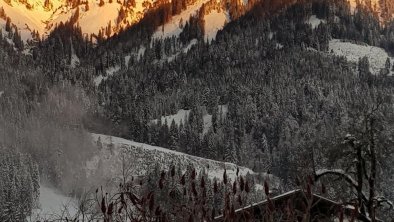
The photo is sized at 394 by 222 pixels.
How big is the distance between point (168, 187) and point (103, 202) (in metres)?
1.44

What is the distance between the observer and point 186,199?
508 centimetres

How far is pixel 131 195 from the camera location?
450 cm

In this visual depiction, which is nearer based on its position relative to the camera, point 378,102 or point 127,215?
point 127,215

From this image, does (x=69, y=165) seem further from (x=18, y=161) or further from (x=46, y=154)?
(x=18, y=161)

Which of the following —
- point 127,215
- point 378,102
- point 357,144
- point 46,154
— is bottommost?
point 127,215

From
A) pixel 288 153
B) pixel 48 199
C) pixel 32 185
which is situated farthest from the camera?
pixel 288 153

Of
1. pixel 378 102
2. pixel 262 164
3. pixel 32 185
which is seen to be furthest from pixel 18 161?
pixel 378 102

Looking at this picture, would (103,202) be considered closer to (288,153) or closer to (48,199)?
(48,199)

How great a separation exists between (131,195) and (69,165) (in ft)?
619

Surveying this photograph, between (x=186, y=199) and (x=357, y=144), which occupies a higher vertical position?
(x=357, y=144)

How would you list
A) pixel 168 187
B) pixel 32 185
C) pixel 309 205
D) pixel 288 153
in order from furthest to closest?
pixel 288 153 → pixel 32 185 → pixel 168 187 → pixel 309 205

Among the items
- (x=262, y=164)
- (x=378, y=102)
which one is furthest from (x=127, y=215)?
(x=262, y=164)

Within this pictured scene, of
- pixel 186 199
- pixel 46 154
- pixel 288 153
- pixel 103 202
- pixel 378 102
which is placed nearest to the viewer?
pixel 103 202

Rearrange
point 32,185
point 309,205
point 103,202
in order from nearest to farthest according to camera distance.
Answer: point 309,205 → point 103,202 → point 32,185
